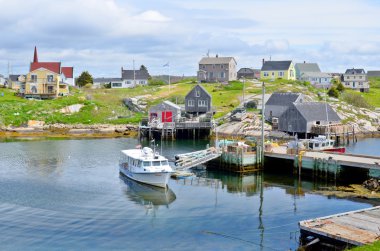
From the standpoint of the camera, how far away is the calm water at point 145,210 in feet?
110

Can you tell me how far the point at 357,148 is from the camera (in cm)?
8025

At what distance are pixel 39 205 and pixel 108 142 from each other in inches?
1726

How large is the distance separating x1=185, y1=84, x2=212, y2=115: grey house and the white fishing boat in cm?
5284

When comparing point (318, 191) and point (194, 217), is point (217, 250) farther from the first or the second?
point (318, 191)

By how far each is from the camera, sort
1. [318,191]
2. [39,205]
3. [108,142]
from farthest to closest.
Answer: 1. [108,142]
2. [318,191]
3. [39,205]

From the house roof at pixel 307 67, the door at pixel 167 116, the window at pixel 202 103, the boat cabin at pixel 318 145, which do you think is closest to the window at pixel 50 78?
the door at pixel 167 116

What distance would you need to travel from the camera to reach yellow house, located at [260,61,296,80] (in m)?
150

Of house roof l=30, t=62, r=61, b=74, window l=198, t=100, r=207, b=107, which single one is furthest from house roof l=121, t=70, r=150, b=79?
window l=198, t=100, r=207, b=107

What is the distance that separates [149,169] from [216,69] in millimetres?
100457

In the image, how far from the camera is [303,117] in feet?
280

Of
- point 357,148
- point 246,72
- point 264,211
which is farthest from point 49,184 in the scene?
point 246,72

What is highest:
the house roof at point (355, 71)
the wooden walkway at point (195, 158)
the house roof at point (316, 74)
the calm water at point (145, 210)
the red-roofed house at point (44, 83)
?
the house roof at point (355, 71)

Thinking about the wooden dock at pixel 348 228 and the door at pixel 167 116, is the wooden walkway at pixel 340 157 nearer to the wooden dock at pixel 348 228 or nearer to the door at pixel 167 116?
the wooden dock at pixel 348 228

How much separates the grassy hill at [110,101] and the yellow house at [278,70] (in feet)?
40.4
